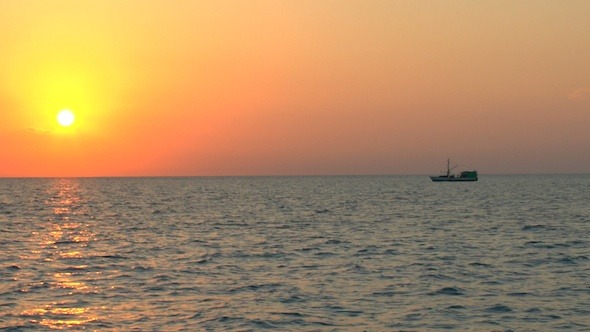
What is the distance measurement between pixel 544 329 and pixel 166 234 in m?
39.1

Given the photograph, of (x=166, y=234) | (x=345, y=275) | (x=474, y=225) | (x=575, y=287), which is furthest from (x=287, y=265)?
(x=474, y=225)

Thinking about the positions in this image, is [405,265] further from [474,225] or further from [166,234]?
[474,225]

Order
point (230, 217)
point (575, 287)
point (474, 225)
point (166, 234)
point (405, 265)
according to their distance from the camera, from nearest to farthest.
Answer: point (575, 287)
point (405, 265)
point (166, 234)
point (474, 225)
point (230, 217)

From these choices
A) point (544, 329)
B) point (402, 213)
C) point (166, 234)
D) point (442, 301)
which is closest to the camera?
point (544, 329)

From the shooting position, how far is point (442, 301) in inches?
1125

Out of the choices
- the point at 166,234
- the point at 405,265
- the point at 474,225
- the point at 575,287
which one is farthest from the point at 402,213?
the point at 575,287

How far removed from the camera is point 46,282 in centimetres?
3309

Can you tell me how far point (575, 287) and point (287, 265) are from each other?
14.3 meters

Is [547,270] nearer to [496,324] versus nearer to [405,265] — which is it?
[405,265]

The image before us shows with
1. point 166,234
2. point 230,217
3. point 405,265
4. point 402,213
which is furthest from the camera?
point 402,213

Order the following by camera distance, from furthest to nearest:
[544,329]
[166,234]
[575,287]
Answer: [166,234] < [575,287] < [544,329]

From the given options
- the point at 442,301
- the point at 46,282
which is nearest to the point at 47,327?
the point at 46,282

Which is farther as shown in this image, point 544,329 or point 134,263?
point 134,263

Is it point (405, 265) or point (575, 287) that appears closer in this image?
point (575, 287)
